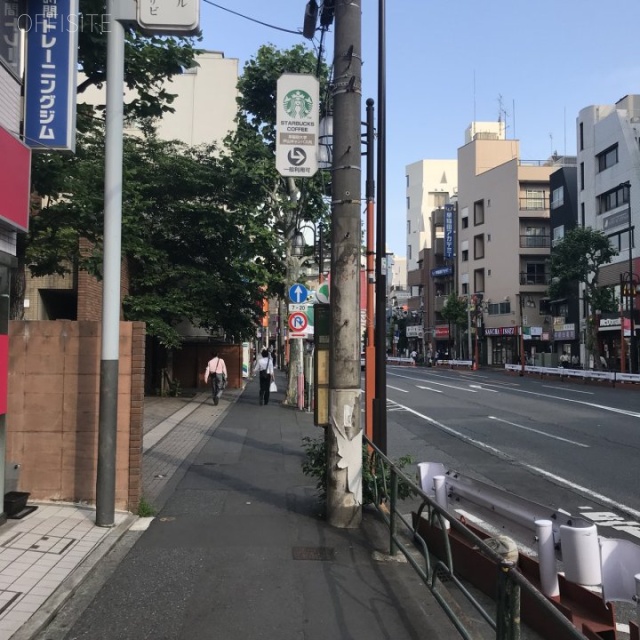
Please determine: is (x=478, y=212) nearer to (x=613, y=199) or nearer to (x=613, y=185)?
(x=613, y=199)

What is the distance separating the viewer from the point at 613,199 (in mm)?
45406

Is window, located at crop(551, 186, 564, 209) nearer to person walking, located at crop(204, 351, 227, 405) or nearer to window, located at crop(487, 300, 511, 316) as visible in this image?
window, located at crop(487, 300, 511, 316)

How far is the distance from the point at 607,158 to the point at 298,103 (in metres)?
45.2

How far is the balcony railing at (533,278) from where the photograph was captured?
2499 inches

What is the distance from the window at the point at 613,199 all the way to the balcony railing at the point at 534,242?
1646 cm

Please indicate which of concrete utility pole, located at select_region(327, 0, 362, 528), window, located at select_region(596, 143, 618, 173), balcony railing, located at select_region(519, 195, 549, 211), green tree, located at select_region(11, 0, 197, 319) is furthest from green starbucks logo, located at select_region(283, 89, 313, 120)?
balcony railing, located at select_region(519, 195, 549, 211)

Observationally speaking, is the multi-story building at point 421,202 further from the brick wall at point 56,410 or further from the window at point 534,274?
the brick wall at point 56,410

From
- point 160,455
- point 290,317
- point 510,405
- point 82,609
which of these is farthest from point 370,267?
point 510,405

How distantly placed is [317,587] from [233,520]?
2229mm

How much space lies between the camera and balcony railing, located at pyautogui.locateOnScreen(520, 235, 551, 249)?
63.5 meters

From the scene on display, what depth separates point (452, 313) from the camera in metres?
67.3

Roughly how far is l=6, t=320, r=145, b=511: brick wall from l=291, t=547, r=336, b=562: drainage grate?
2.17 metres

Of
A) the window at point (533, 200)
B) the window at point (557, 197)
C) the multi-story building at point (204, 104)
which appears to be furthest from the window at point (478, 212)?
the multi-story building at point (204, 104)

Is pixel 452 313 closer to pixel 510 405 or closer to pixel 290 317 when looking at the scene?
pixel 510 405
